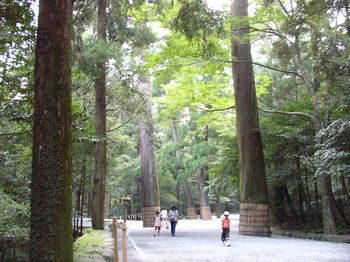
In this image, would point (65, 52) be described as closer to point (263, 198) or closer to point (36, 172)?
point (36, 172)

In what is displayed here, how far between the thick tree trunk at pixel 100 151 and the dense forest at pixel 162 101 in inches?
1.7

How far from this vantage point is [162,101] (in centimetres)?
1838

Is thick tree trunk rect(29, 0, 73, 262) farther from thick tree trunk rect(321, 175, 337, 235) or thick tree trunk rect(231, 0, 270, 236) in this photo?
thick tree trunk rect(321, 175, 337, 235)

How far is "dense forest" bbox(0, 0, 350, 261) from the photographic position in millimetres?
4074

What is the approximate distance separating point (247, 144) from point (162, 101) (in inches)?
209

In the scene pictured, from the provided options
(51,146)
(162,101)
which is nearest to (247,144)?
(162,101)

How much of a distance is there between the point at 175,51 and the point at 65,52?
30.5ft

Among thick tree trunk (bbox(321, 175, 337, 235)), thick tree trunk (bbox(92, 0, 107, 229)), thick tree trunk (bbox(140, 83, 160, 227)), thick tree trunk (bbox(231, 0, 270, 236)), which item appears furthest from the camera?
thick tree trunk (bbox(140, 83, 160, 227))

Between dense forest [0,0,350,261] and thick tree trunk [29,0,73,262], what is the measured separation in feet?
0.04

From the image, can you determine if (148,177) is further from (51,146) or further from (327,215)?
(51,146)

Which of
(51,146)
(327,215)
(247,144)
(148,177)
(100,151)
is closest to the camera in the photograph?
(51,146)

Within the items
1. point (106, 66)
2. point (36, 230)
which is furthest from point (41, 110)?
point (106, 66)

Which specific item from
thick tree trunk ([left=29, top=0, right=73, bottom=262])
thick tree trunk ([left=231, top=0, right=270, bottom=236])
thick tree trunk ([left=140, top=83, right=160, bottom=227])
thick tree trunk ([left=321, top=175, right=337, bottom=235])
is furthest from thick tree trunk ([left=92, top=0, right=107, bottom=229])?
thick tree trunk ([left=29, top=0, right=73, bottom=262])

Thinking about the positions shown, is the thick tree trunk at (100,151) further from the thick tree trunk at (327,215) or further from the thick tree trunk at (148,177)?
the thick tree trunk at (327,215)
